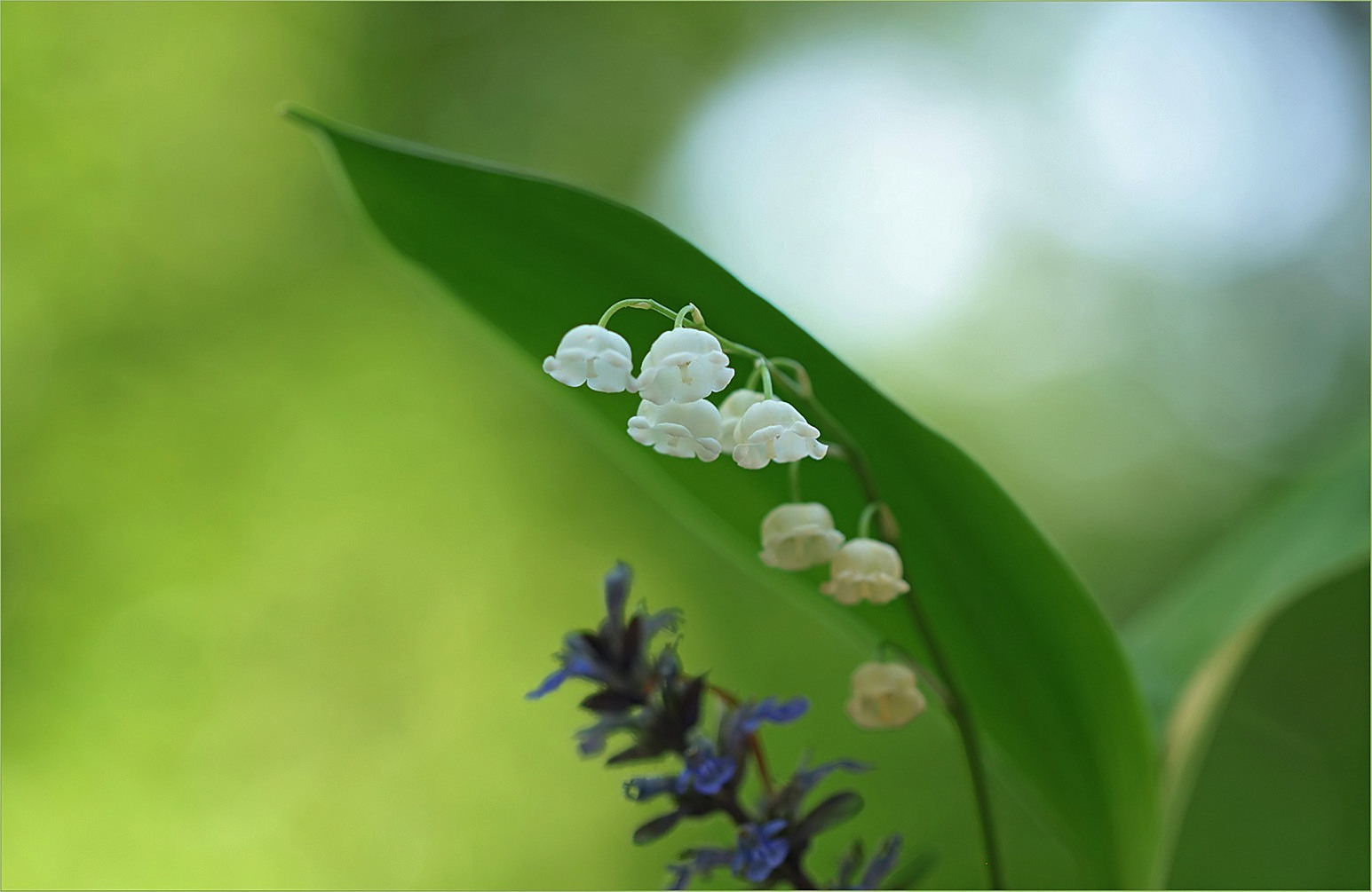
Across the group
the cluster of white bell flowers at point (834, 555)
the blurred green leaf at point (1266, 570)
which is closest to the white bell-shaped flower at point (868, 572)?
the cluster of white bell flowers at point (834, 555)

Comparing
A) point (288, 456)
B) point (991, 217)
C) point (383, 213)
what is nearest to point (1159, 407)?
point (991, 217)

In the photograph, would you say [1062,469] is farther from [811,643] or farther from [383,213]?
[383,213]

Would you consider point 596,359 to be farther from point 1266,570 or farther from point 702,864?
point 1266,570

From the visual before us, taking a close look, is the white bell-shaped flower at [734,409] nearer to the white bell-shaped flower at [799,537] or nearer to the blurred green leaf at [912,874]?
the white bell-shaped flower at [799,537]

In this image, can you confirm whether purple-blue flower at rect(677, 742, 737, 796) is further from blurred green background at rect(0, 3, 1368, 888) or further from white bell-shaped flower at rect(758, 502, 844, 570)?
blurred green background at rect(0, 3, 1368, 888)

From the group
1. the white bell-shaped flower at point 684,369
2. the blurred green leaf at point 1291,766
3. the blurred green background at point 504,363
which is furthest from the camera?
the blurred green background at point 504,363

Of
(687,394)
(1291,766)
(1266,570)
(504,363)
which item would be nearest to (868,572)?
(687,394)
